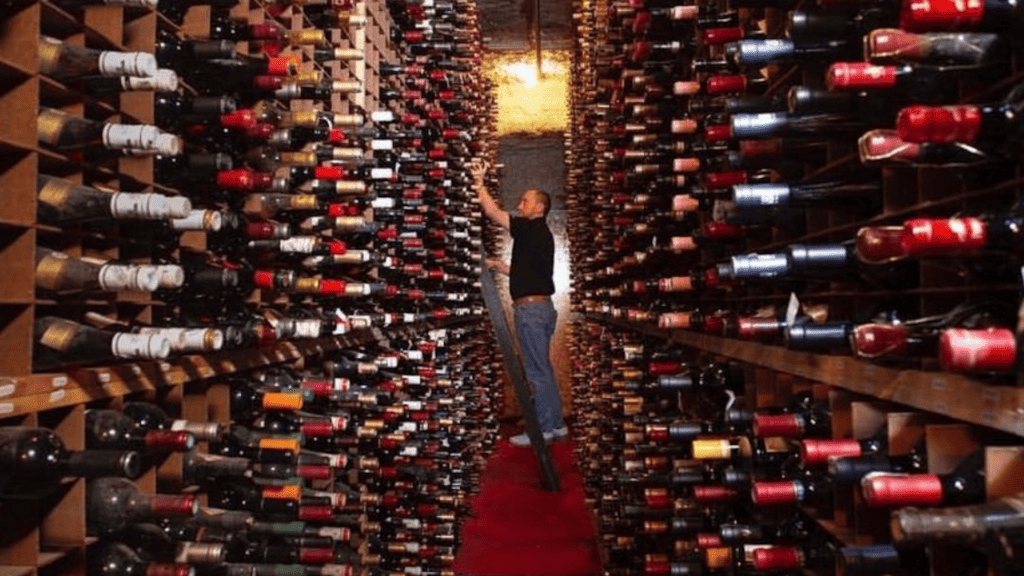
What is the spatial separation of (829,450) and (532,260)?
4605mm

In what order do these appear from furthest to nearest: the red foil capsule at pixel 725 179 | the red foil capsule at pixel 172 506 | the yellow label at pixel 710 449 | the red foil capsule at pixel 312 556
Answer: the red foil capsule at pixel 312 556 → the red foil capsule at pixel 725 179 → the yellow label at pixel 710 449 → the red foil capsule at pixel 172 506

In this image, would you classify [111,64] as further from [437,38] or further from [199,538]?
[437,38]

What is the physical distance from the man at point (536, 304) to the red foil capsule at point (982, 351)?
4774 mm

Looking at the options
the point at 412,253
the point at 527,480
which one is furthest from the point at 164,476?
the point at 527,480

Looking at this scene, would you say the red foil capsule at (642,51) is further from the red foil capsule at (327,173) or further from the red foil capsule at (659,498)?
the red foil capsule at (659,498)

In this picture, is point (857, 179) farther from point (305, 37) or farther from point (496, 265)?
point (496, 265)

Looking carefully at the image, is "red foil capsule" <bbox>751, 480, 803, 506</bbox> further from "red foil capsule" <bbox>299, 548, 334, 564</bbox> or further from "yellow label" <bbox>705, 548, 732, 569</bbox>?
"red foil capsule" <bbox>299, 548, 334, 564</bbox>

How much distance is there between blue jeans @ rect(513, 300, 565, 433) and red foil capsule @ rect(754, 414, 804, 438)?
4143 millimetres

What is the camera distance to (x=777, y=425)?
1.48 m

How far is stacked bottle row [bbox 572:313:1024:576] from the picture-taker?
930 millimetres

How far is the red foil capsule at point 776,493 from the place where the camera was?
55.2 inches

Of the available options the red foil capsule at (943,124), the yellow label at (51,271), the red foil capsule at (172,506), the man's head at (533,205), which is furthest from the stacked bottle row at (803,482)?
the man's head at (533,205)

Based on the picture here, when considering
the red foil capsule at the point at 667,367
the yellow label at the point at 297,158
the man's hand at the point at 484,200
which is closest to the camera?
the yellow label at the point at 297,158

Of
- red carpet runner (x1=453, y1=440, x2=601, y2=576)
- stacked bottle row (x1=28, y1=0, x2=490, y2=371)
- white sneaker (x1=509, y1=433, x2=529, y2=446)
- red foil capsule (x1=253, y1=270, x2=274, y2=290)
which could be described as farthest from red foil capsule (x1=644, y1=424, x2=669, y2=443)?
white sneaker (x1=509, y1=433, x2=529, y2=446)
